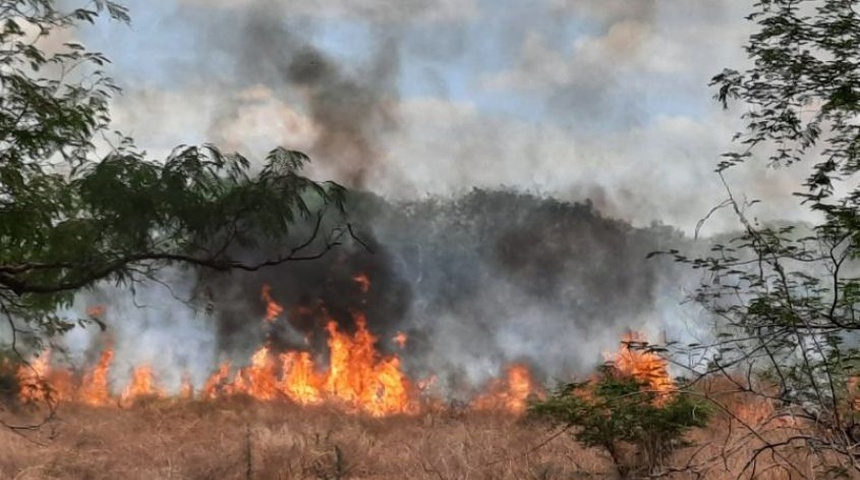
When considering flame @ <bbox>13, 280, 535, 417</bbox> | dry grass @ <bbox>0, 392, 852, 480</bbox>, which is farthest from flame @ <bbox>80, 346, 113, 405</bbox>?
dry grass @ <bbox>0, 392, 852, 480</bbox>

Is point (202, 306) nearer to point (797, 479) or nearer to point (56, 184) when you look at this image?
point (56, 184)

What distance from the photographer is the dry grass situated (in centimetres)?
888

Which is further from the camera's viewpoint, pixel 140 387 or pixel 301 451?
pixel 140 387

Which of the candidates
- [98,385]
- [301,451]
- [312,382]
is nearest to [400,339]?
[312,382]

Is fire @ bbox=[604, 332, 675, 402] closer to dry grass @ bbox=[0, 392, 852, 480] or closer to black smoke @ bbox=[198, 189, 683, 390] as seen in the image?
dry grass @ bbox=[0, 392, 852, 480]

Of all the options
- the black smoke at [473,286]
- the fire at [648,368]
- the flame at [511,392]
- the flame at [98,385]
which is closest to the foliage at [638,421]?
the fire at [648,368]

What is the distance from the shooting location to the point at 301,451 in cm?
1030

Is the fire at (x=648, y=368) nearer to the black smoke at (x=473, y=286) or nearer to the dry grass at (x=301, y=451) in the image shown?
the dry grass at (x=301, y=451)

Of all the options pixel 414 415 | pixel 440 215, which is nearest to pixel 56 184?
pixel 414 415

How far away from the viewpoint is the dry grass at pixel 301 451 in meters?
8.88

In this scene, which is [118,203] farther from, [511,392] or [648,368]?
[511,392]

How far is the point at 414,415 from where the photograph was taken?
16688 mm

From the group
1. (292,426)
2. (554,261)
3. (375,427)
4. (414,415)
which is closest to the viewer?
(292,426)

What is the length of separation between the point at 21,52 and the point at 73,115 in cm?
61
